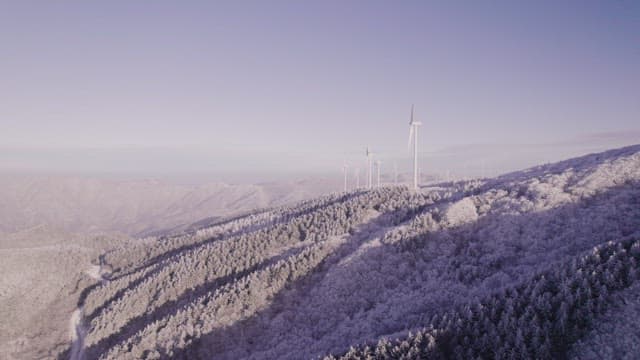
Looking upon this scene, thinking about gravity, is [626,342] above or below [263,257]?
above

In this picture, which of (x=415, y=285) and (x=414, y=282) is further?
(x=414, y=282)

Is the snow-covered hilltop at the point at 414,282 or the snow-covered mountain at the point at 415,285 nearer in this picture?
the snow-covered mountain at the point at 415,285

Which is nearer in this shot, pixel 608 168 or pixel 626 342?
pixel 626 342

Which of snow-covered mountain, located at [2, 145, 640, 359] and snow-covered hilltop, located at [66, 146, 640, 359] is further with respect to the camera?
snow-covered hilltop, located at [66, 146, 640, 359]

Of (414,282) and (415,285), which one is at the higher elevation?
(414,282)

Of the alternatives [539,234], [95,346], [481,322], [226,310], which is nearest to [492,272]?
[539,234]

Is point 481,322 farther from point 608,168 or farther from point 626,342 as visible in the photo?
point 608,168

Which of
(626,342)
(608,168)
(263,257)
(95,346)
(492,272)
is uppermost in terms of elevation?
(608,168)

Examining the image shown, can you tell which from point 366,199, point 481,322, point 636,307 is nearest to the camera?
point 636,307
